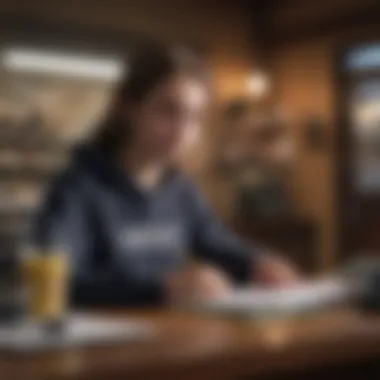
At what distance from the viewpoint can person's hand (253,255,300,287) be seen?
5.53ft

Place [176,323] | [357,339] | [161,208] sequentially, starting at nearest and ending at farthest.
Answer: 1. [357,339]
2. [176,323]
3. [161,208]

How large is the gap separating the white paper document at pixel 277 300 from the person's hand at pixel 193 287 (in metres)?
0.03

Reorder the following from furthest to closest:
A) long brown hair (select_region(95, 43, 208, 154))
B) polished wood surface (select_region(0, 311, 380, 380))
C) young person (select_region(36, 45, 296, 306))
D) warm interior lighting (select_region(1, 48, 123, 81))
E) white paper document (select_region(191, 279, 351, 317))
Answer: warm interior lighting (select_region(1, 48, 123, 81))
long brown hair (select_region(95, 43, 208, 154))
young person (select_region(36, 45, 296, 306))
white paper document (select_region(191, 279, 351, 317))
polished wood surface (select_region(0, 311, 380, 380))

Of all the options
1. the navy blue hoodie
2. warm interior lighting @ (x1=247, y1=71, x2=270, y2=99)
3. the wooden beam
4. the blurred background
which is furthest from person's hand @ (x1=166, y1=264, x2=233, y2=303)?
warm interior lighting @ (x1=247, y1=71, x2=270, y2=99)

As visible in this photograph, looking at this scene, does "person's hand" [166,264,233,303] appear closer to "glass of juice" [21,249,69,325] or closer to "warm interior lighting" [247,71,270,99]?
"glass of juice" [21,249,69,325]

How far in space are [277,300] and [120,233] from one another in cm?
43

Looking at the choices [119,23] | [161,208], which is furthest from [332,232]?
[161,208]

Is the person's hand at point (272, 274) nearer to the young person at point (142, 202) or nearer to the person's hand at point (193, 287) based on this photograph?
the young person at point (142, 202)

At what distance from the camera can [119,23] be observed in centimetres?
368

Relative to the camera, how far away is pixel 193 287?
146 cm

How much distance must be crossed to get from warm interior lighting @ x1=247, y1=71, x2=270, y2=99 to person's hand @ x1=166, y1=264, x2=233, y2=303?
2.71m

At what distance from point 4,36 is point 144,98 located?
1.70 m

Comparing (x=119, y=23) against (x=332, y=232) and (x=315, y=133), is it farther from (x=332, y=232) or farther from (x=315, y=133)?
(x=332, y=232)

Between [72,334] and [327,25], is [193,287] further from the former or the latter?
[327,25]
